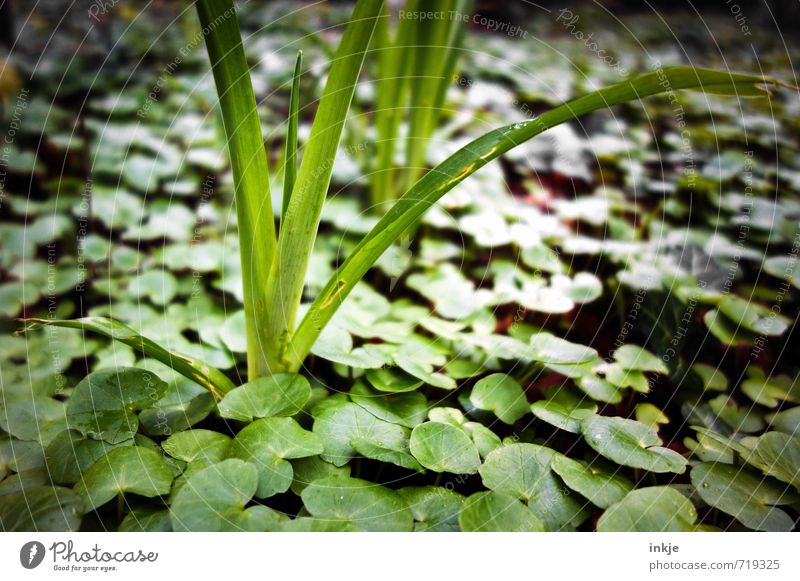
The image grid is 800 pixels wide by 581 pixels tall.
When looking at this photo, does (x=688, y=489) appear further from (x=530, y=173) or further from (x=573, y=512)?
→ (x=530, y=173)

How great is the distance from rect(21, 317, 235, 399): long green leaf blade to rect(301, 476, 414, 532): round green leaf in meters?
0.14

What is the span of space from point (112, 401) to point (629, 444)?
1.49ft

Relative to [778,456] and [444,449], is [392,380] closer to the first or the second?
[444,449]

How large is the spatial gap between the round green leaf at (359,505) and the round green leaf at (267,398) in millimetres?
77

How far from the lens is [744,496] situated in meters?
0.45

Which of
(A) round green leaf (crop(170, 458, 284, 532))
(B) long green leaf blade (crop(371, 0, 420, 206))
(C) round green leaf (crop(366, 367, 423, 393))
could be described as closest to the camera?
(A) round green leaf (crop(170, 458, 284, 532))

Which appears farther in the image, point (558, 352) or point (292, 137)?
point (558, 352)

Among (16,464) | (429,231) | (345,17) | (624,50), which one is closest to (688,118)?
(624,50)

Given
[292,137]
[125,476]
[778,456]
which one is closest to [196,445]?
[125,476]

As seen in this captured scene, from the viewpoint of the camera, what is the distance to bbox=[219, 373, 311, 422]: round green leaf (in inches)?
18.2

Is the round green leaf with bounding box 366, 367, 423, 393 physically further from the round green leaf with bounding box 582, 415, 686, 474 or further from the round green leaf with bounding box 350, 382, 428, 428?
the round green leaf with bounding box 582, 415, 686, 474

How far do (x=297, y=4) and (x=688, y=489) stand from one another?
63.6 inches

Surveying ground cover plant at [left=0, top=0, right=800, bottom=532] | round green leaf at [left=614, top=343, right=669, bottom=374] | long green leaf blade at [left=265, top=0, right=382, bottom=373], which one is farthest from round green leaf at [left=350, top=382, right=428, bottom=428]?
round green leaf at [left=614, top=343, right=669, bottom=374]
